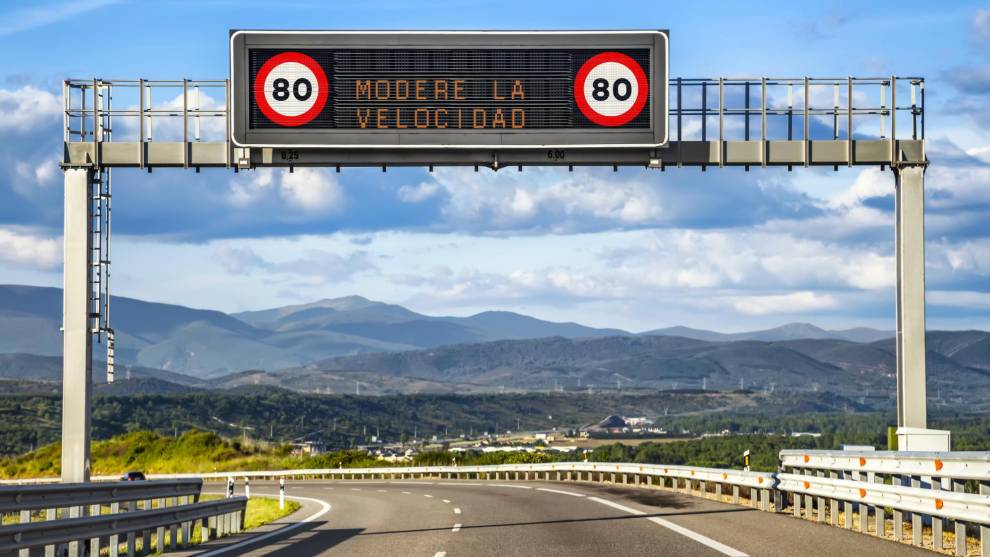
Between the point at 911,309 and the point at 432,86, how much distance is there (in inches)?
416

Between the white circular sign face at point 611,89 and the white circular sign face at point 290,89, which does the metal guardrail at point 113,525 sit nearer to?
the white circular sign face at point 290,89

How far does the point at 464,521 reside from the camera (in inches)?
1064

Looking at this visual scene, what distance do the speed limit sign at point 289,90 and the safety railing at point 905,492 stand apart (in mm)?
11329

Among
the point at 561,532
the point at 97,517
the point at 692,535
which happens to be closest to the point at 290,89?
the point at 561,532

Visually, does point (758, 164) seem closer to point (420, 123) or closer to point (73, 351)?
point (420, 123)

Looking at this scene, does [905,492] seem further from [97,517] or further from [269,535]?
[269,535]

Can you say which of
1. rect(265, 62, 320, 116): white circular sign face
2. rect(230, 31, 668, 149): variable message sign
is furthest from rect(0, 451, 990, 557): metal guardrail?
rect(265, 62, 320, 116): white circular sign face

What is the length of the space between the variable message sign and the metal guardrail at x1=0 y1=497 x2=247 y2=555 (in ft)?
23.3

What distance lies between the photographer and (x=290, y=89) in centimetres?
2645

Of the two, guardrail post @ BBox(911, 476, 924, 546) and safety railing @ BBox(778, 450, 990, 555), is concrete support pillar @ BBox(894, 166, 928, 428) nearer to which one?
safety railing @ BBox(778, 450, 990, 555)

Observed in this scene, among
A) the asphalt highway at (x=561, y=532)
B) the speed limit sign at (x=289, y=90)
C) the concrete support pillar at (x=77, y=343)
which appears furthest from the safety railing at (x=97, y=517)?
the speed limit sign at (x=289, y=90)

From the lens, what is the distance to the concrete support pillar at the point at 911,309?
27453 mm

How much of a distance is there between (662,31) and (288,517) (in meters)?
14.4

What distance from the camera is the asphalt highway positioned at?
19.3 m
